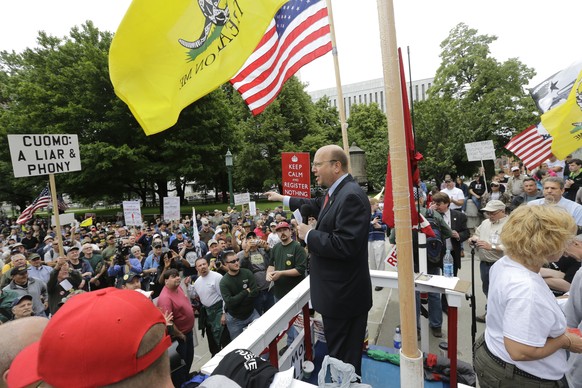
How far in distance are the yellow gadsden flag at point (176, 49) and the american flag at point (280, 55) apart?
1.20m

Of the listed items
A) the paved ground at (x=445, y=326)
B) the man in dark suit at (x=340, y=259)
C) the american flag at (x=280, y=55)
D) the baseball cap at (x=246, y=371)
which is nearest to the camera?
the baseball cap at (x=246, y=371)

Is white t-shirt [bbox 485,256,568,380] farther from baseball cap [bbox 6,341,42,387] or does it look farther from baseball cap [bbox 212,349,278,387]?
baseball cap [bbox 6,341,42,387]

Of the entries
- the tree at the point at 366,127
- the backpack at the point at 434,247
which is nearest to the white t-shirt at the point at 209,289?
the backpack at the point at 434,247

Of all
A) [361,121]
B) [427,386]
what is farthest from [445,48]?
[427,386]

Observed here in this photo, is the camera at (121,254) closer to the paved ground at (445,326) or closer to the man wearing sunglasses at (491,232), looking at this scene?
the paved ground at (445,326)

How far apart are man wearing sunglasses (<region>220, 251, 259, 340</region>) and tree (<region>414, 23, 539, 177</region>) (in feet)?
84.0

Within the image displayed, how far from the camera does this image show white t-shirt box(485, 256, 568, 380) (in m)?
1.68

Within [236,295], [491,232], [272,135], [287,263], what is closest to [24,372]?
[236,295]

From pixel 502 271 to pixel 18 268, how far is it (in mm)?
7077

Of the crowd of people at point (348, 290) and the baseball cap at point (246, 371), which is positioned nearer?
the baseball cap at point (246, 371)

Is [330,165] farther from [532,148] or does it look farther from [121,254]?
[532,148]

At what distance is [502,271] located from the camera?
1894 mm

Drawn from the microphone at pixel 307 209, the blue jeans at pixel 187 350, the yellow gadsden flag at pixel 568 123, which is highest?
the yellow gadsden flag at pixel 568 123

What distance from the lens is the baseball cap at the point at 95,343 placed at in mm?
888
